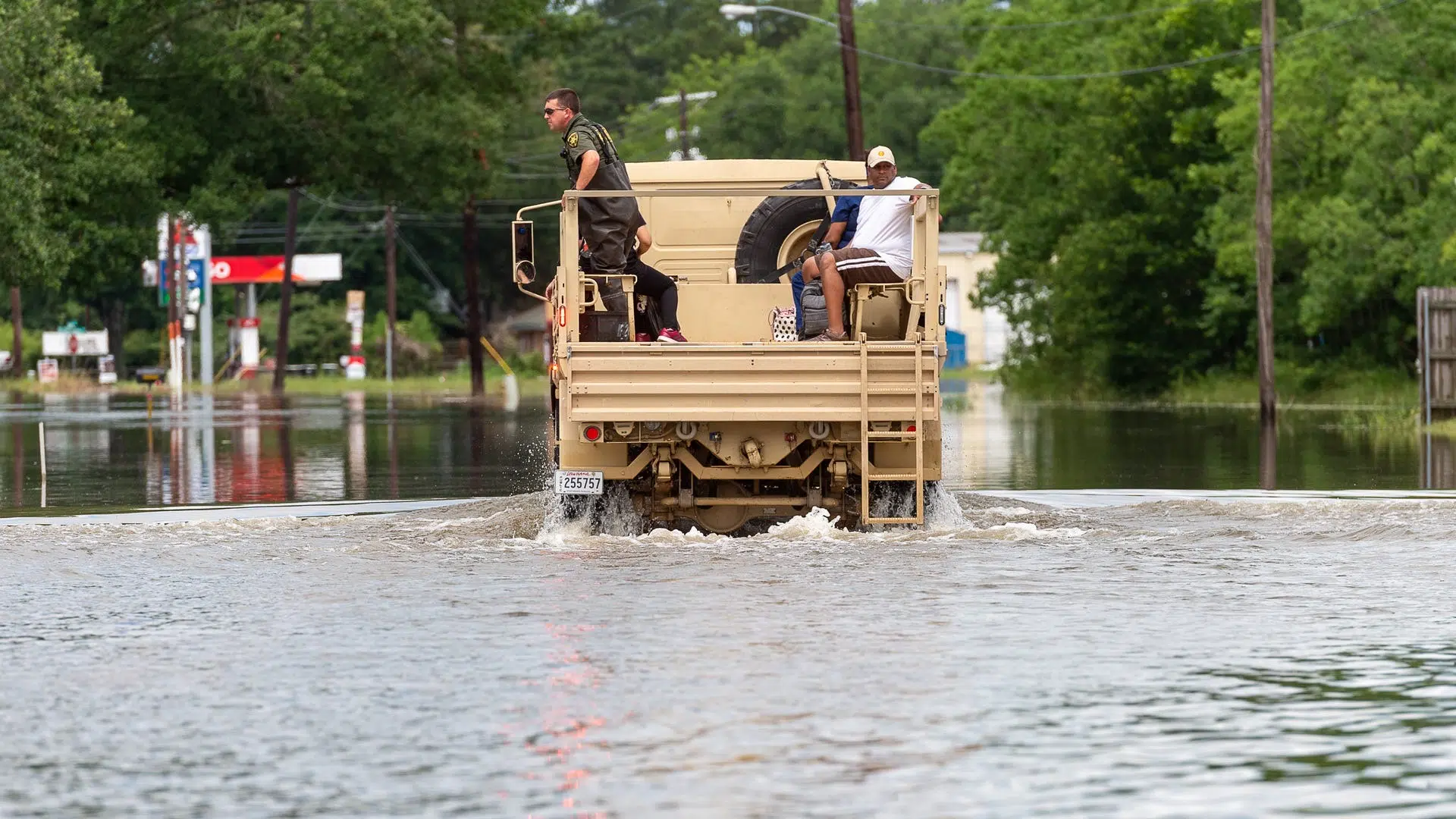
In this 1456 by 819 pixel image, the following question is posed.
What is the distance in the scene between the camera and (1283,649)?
368 inches

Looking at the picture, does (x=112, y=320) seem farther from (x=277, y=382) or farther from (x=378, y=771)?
(x=378, y=771)

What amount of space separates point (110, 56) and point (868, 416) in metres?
28.9

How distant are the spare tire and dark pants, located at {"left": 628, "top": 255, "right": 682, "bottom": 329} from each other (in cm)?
105

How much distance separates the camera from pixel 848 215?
15.5m

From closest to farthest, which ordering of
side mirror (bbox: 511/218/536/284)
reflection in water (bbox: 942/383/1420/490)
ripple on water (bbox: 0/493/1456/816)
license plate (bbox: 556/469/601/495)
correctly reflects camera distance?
ripple on water (bbox: 0/493/1456/816) < license plate (bbox: 556/469/601/495) < side mirror (bbox: 511/218/536/284) < reflection in water (bbox: 942/383/1420/490)

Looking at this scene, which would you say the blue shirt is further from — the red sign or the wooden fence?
the red sign

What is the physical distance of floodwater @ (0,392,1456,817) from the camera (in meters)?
6.77

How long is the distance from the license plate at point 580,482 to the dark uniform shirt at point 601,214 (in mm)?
1438

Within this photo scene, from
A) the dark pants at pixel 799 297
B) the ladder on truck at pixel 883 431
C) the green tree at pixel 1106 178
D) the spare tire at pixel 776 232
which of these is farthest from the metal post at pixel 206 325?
the ladder on truck at pixel 883 431

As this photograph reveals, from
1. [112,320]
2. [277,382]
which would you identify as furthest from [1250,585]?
[112,320]

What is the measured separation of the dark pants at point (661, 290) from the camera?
15.5m

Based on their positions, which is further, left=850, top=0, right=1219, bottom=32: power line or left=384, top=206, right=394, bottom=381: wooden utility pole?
left=384, top=206, right=394, bottom=381: wooden utility pole

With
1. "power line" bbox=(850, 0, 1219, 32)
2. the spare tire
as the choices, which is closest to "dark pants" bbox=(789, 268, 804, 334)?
the spare tire

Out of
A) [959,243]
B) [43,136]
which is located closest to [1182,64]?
[43,136]
